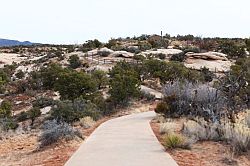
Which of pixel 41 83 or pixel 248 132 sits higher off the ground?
pixel 248 132

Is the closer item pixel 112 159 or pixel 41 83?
pixel 112 159

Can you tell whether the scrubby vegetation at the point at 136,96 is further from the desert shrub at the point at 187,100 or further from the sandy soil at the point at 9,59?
the sandy soil at the point at 9,59

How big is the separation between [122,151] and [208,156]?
7.89 feet

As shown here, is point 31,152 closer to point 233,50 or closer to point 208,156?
point 208,156

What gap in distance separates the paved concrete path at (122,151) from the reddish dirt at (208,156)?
0.37 m

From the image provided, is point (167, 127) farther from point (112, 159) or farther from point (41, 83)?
point (41, 83)

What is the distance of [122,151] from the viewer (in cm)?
1255

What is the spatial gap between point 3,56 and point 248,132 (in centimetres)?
8606

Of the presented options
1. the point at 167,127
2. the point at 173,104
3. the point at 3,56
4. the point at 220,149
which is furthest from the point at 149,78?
the point at 3,56

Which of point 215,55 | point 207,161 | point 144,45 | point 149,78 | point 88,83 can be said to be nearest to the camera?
A: point 207,161

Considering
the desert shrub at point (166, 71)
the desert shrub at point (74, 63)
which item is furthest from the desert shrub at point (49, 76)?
the desert shrub at point (166, 71)

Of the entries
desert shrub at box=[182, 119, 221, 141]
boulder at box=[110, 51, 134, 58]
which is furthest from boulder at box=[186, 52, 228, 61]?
desert shrub at box=[182, 119, 221, 141]

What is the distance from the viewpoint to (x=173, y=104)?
77.6ft

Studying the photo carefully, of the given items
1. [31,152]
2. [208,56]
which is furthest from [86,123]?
[208,56]
